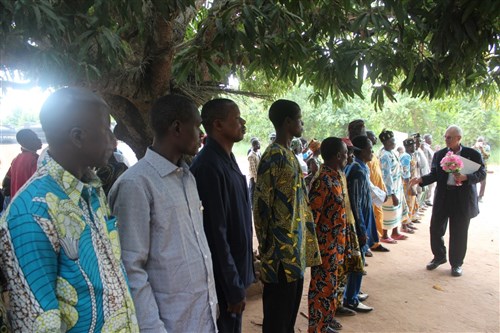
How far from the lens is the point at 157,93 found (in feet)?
12.1

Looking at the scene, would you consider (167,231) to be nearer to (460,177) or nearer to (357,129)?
(357,129)

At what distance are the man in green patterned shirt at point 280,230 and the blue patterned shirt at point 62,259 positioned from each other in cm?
131

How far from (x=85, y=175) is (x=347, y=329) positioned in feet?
10.1

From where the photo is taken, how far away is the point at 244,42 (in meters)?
2.32

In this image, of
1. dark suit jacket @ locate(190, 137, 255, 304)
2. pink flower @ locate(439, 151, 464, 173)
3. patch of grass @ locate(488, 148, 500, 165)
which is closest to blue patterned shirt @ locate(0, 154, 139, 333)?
dark suit jacket @ locate(190, 137, 255, 304)

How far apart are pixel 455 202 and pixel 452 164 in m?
0.52

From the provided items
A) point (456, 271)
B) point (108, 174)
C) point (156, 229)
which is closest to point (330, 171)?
point (108, 174)

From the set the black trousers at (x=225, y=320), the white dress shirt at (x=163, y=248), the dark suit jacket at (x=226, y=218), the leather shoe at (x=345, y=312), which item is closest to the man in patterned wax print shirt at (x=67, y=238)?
the white dress shirt at (x=163, y=248)

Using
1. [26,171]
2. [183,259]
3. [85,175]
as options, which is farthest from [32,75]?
[26,171]

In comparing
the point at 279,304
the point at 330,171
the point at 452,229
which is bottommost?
the point at 279,304

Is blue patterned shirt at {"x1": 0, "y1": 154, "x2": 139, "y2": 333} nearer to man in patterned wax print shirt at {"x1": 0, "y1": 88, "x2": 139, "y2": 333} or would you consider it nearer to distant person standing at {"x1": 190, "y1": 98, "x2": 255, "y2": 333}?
man in patterned wax print shirt at {"x1": 0, "y1": 88, "x2": 139, "y2": 333}

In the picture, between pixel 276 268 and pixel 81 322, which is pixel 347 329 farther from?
pixel 81 322

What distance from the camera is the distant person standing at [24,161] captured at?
5176mm

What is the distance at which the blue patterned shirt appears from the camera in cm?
112
